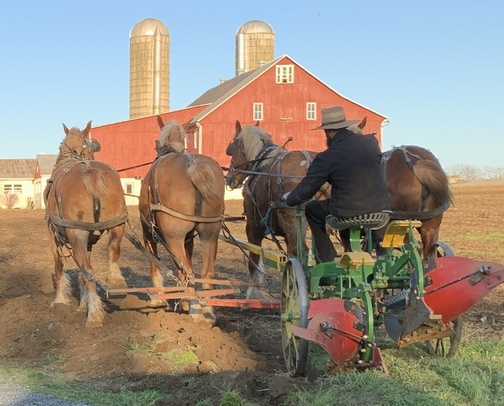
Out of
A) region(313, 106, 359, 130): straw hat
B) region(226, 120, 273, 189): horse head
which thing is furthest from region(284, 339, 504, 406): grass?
region(226, 120, 273, 189): horse head

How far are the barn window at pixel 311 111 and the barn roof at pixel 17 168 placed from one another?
1424 inches

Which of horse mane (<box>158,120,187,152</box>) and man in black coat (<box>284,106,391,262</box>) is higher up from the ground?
horse mane (<box>158,120,187,152</box>)

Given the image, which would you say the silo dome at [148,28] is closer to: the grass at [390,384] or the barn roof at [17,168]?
the barn roof at [17,168]

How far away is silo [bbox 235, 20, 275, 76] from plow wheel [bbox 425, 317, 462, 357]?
5053 centimetres

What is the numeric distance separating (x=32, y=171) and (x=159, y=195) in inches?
2568

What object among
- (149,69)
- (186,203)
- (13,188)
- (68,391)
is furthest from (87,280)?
(13,188)

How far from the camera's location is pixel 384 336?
7.54 metres

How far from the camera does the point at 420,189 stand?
8688 mm

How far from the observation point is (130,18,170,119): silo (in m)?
53.5

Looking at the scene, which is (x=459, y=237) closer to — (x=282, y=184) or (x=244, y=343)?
(x=282, y=184)

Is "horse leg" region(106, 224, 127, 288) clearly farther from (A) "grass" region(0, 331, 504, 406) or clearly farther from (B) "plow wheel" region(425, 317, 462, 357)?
(B) "plow wheel" region(425, 317, 462, 357)

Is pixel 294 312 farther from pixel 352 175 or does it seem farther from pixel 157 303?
pixel 157 303

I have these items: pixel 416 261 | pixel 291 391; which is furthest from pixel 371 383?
pixel 416 261

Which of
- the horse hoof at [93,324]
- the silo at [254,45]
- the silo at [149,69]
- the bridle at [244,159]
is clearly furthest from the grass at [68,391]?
the silo at [254,45]
